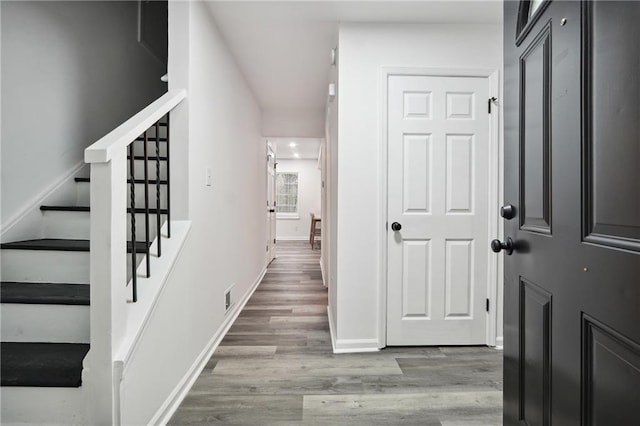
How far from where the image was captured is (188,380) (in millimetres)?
1641

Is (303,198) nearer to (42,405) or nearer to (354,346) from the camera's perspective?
(354,346)

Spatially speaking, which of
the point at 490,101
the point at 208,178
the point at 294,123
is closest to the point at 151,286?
the point at 208,178

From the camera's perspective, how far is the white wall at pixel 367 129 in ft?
6.83

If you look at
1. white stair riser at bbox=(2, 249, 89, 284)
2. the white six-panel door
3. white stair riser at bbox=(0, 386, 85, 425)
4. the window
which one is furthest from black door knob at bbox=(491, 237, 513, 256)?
the window

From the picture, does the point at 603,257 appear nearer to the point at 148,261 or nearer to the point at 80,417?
the point at 148,261

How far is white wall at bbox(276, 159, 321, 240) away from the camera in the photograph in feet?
28.6

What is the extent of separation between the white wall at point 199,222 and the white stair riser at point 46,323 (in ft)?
1.08

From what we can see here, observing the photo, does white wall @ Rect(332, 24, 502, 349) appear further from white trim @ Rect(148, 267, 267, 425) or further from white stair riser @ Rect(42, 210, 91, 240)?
white stair riser @ Rect(42, 210, 91, 240)

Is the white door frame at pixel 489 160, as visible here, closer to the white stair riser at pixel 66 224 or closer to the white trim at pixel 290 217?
the white stair riser at pixel 66 224

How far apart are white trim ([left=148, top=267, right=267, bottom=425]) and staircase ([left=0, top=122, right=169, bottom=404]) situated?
44cm

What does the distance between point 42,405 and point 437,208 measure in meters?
2.27

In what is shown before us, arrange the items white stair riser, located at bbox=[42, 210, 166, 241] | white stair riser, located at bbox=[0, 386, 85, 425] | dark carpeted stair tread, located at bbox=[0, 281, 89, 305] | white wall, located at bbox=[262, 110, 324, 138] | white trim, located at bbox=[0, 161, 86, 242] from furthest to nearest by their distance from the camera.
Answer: white wall, located at bbox=[262, 110, 324, 138], white stair riser, located at bbox=[42, 210, 166, 241], white trim, located at bbox=[0, 161, 86, 242], dark carpeted stair tread, located at bbox=[0, 281, 89, 305], white stair riser, located at bbox=[0, 386, 85, 425]

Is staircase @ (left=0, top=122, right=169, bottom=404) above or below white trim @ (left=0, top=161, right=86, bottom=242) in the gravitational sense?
below

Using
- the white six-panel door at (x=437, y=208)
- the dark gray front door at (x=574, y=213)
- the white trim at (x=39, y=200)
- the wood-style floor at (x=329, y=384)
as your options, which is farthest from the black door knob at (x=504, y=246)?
the white trim at (x=39, y=200)
